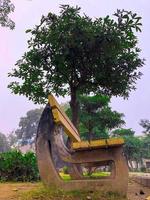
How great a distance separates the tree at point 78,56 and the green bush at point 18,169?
1.67 m

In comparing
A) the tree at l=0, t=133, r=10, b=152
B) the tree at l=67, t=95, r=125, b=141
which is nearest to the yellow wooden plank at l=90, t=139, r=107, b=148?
the tree at l=67, t=95, r=125, b=141

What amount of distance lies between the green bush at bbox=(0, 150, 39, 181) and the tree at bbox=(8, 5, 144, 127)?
1.67 metres

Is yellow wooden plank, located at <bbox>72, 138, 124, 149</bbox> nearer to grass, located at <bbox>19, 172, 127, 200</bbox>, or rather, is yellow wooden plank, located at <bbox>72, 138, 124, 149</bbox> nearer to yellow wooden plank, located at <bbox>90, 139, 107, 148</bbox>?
yellow wooden plank, located at <bbox>90, 139, 107, 148</bbox>

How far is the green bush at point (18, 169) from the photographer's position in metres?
10.3

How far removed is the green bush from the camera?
406 inches

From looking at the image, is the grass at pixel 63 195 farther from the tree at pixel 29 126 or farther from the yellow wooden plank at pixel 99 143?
the tree at pixel 29 126

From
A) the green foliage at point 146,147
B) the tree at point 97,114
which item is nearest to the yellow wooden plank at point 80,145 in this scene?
the tree at point 97,114

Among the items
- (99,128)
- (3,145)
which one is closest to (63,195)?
(99,128)

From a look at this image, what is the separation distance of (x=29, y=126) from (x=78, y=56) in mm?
50482

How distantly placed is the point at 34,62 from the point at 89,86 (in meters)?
1.81

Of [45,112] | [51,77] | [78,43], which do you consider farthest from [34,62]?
[45,112]

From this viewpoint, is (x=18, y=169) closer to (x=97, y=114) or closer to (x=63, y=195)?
(x=63, y=195)

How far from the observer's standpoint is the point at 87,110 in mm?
19547

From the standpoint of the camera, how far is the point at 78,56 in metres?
10.2
